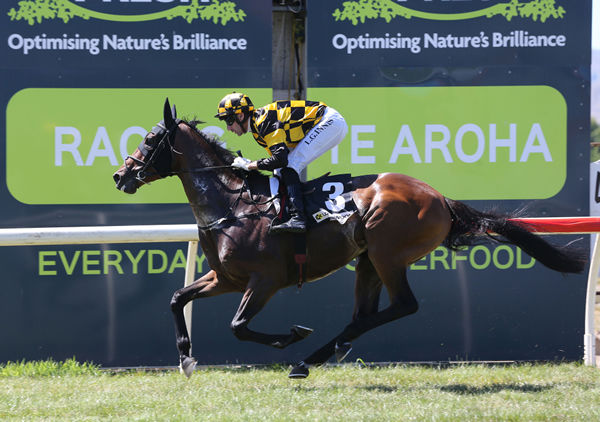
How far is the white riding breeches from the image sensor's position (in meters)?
5.67

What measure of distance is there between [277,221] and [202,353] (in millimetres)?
1773

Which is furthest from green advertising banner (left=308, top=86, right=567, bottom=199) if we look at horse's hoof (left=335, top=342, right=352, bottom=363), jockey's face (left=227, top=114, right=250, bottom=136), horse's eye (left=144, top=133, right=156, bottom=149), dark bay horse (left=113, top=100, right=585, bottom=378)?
horse's hoof (left=335, top=342, right=352, bottom=363)

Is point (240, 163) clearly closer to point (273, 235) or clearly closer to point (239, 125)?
point (239, 125)

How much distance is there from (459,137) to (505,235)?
1.24 m

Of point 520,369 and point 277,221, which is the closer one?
point 277,221

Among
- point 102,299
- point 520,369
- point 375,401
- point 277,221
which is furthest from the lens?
point 102,299

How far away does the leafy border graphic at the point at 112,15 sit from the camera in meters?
6.67

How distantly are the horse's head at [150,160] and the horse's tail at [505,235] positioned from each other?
1.97 m

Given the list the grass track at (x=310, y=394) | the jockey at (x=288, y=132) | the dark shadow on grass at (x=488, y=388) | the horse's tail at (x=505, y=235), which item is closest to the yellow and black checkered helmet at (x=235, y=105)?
the jockey at (x=288, y=132)

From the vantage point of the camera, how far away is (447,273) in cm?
688

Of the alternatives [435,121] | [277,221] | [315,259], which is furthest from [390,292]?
[435,121]

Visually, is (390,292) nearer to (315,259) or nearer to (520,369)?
(315,259)

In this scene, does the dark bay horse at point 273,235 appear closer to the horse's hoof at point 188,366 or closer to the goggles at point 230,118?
the horse's hoof at point 188,366

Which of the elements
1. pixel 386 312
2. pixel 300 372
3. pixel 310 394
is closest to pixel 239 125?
pixel 386 312
